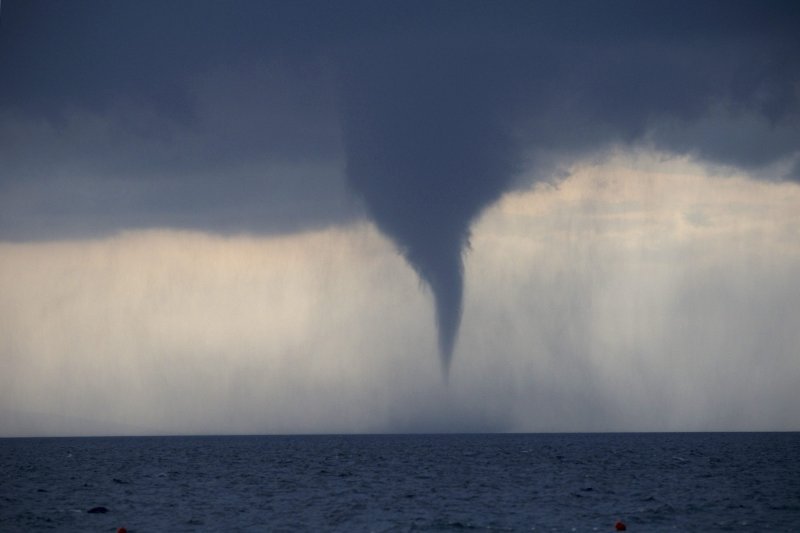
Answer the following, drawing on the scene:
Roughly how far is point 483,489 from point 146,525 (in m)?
29.0

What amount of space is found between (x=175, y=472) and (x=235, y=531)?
5118 centimetres

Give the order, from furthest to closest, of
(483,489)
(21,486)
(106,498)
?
(21,486) → (483,489) → (106,498)

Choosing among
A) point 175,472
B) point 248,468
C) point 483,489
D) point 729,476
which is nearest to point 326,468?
point 248,468

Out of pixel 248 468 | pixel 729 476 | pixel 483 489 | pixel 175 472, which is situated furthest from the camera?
pixel 248 468

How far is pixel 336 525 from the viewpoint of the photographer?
52.7 metres

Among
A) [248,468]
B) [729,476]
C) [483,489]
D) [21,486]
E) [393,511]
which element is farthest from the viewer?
[248,468]

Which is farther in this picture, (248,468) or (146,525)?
(248,468)

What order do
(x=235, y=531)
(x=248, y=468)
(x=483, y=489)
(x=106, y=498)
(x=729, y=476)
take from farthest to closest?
(x=248, y=468) → (x=729, y=476) → (x=483, y=489) → (x=106, y=498) → (x=235, y=531)

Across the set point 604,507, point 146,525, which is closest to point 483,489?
point 604,507

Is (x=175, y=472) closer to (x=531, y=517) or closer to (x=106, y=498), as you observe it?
(x=106, y=498)

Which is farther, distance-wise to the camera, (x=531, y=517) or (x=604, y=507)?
(x=604, y=507)

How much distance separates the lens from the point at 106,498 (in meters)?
68.2

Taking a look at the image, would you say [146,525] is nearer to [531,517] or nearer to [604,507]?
[531,517]

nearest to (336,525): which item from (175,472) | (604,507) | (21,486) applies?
(604,507)
